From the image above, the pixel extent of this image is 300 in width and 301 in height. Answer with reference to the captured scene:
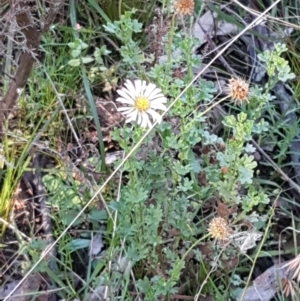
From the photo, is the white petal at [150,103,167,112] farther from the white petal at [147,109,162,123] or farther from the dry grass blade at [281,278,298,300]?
the dry grass blade at [281,278,298,300]

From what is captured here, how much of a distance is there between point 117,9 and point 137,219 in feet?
2.45

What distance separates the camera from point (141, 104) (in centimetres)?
128

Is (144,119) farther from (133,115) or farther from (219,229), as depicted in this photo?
(219,229)

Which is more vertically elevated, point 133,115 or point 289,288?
point 133,115

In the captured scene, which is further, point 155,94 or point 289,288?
point 289,288

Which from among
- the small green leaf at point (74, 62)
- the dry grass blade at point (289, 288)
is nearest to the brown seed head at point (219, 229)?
the dry grass blade at point (289, 288)

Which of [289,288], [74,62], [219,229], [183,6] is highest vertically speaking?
[183,6]

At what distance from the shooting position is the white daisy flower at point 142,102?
1.27 meters

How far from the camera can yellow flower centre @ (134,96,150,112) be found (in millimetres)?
1277

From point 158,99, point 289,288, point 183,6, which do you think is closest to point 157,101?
point 158,99

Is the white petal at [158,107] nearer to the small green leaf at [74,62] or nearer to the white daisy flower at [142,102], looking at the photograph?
the white daisy flower at [142,102]

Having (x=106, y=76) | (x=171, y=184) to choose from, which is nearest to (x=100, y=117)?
(x=106, y=76)

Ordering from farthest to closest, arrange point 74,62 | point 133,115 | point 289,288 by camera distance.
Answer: point 74,62
point 289,288
point 133,115

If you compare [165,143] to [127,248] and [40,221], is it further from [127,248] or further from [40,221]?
[40,221]
